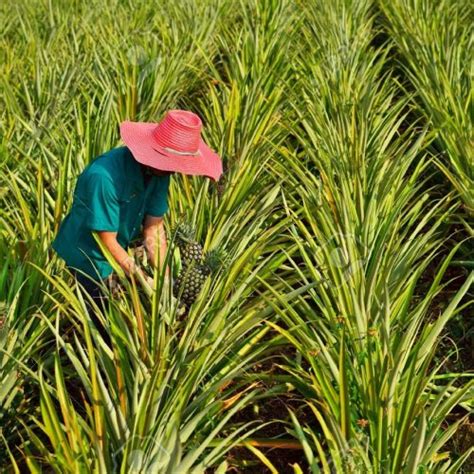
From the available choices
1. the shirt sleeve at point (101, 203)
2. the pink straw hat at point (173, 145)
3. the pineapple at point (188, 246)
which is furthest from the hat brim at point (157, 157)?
the pineapple at point (188, 246)

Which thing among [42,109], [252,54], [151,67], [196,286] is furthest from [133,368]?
[252,54]

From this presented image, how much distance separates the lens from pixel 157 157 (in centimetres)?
188

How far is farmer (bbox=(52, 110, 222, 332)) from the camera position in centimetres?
189

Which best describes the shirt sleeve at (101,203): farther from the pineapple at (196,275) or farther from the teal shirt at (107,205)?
the pineapple at (196,275)

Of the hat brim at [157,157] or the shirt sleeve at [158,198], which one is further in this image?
the shirt sleeve at [158,198]

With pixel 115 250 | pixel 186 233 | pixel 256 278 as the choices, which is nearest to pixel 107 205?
pixel 115 250

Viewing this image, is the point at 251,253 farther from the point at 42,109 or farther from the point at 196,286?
the point at 42,109

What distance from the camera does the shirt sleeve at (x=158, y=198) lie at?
2.06 m

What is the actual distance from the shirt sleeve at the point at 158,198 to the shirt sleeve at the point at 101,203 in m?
0.17

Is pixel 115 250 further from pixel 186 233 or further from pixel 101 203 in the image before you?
pixel 186 233

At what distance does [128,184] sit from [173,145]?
0.55 ft

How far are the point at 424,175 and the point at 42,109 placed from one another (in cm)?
166

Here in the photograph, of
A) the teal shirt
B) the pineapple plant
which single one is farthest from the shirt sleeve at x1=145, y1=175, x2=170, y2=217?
the pineapple plant

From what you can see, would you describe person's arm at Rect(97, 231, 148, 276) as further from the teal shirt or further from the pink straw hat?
the pink straw hat
